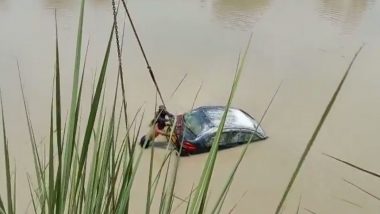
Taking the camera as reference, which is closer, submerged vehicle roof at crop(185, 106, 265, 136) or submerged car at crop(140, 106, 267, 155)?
submerged car at crop(140, 106, 267, 155)

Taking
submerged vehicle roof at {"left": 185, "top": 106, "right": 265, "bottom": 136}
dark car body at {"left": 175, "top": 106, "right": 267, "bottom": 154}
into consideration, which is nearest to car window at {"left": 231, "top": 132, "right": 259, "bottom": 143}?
dark car body at {"left": 175, "top": 106, "right": 267, "bottom": 154}

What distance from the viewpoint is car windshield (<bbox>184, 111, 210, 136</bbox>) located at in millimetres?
10533

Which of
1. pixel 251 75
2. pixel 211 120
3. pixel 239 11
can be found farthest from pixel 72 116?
pixel 239 11

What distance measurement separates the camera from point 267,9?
2873 cm

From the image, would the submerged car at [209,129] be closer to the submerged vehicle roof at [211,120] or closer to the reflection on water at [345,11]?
the submerged vehicle roof at [211,120]

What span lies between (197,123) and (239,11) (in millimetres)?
18596

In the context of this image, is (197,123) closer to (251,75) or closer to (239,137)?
(239,137)

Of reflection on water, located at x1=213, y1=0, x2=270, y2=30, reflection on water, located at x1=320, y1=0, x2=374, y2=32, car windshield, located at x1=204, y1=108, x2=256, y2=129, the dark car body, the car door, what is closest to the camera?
the dark car body

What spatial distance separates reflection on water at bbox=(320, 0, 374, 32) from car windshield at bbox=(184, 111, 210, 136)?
15.9 metres

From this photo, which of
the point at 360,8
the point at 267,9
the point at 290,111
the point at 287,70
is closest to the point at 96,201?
the point at 290,111

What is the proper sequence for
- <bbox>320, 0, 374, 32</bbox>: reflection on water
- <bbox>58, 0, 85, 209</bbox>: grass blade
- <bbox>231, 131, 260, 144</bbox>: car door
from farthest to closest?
<bbox>320, 0, 374, 32</bbox>: reflection on water
<bbox>231, 131, 260, 144</bbox>: car door
<bbox>58, 0, 85, 209</bbox>: grass blade

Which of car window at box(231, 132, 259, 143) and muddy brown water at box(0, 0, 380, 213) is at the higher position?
car window at box(231, 132, 259, 143)

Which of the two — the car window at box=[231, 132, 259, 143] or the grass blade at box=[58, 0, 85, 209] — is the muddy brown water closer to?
the car window at box=[231, 132, 259, 143]

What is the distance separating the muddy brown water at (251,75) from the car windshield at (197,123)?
0.62m
